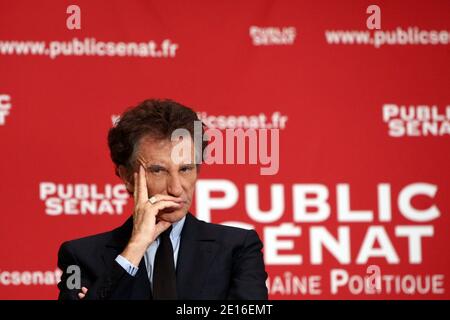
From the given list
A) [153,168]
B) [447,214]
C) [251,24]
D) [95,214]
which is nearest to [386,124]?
[447,214]

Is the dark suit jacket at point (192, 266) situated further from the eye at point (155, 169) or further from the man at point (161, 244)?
the eye at point (155, 169)

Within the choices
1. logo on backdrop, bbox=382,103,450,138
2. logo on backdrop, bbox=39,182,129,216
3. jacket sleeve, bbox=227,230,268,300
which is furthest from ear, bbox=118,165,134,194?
logo on backdrop, bbox=382,103,450,138

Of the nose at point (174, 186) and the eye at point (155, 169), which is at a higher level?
the eye at point (155, 169)

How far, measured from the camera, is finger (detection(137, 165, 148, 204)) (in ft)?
7.00

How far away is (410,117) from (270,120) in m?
0.68

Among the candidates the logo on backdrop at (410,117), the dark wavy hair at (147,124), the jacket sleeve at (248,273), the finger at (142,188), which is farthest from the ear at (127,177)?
the logo on backdrop at (410,117)

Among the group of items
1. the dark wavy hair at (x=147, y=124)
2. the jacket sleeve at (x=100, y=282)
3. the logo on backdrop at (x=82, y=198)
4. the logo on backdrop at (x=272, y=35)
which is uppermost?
the logo on backdrop at (x=272, y=35)

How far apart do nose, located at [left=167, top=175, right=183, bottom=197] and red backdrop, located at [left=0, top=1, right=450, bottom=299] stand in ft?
5.96

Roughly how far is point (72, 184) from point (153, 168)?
1860 millimetres

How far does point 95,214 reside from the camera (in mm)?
3930

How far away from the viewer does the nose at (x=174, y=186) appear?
2.12 meters

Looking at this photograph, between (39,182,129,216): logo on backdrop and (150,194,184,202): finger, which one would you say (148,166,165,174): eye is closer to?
(150,194,184,202): finger

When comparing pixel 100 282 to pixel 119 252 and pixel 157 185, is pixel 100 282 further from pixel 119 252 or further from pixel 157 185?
pixel 157 185

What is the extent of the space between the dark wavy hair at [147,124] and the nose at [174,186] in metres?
0.10
